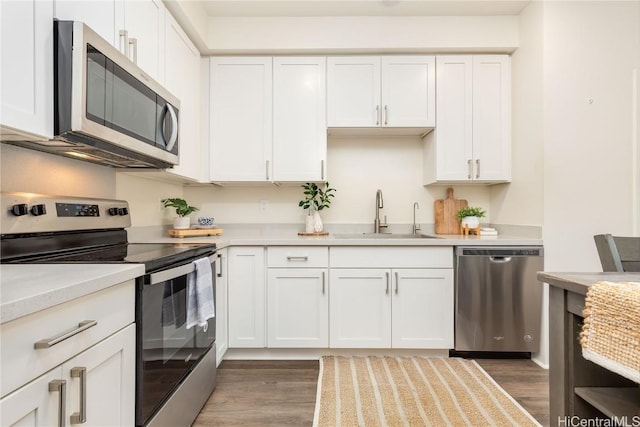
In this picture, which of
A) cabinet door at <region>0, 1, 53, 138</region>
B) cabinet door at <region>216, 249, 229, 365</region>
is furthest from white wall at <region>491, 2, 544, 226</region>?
cabinet door at <region>0, 1, 53, 138</region>

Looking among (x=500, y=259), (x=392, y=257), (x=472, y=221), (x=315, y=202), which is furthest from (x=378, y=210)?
(x=500, y=259)

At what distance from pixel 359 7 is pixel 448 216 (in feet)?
5.88

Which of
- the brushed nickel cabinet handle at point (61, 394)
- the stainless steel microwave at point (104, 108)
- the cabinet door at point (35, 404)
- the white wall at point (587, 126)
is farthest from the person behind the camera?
the white wall at point (587, 126)

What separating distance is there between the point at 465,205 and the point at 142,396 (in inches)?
108

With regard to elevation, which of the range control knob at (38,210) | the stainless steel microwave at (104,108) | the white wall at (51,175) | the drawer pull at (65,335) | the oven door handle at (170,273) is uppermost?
the stainless steel microwave at (104,108)

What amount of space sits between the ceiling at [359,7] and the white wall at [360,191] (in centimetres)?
98

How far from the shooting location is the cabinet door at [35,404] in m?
0.72

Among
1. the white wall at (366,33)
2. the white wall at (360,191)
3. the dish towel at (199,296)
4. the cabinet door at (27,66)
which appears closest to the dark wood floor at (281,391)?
the dish towel at (199,296)

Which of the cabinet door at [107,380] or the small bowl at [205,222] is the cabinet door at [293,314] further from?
the cabinet door at [107,380]

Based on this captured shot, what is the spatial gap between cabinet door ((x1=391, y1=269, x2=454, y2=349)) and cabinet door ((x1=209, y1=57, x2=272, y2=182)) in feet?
4.31

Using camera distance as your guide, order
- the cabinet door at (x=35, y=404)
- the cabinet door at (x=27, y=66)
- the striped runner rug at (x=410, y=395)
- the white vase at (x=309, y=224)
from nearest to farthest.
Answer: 1. the cabinet door at (x=35, y=404)
2. the cabinet door at (x=27, y=66)
3. the striped runner rug at (x=410, y=395)
4. the white vase at (x=309, y=224)

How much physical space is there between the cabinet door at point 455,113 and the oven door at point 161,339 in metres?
2.11

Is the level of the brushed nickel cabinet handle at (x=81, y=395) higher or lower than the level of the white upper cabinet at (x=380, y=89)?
lower

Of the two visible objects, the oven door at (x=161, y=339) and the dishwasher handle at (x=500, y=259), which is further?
the dishwasher handle at (x=500, y=259)
